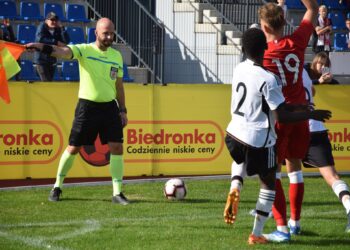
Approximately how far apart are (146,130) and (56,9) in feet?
26.0

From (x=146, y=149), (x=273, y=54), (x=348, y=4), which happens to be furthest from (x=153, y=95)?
(x=348, y=4)

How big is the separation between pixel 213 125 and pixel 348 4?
12544 millimetres

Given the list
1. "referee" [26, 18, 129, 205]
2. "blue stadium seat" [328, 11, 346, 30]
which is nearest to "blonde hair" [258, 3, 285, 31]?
"referee" [26, 18, 129, 205]

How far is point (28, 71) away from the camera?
1802 centimetres

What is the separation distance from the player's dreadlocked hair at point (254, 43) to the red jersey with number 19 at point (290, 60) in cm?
57

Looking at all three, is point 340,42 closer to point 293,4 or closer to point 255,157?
point 293,4

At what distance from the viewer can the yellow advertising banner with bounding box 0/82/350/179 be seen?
41.5ft

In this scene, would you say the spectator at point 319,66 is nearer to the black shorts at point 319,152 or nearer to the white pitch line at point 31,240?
the black shorts at point 319,152

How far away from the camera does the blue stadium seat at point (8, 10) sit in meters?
19.5

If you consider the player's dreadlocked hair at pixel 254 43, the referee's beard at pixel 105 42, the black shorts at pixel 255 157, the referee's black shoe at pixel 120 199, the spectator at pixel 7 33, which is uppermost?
the player's dreadlocked hair at pixel 254 43

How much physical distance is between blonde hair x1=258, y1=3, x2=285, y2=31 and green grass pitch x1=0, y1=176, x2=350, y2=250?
214 centimetres

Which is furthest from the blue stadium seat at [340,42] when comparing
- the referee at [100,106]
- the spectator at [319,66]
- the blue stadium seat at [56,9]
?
the referee at [100,106]

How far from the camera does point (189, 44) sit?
70.7 ft

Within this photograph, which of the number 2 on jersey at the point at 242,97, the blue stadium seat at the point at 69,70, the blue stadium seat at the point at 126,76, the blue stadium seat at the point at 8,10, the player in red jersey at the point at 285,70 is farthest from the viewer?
the blue stadium seat at the point at 8,10
